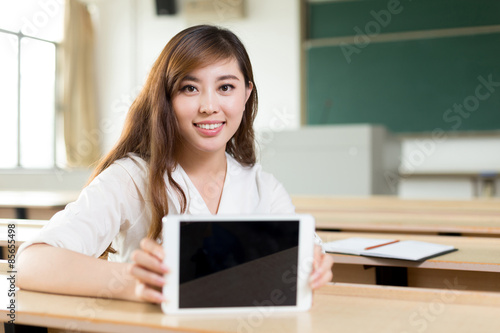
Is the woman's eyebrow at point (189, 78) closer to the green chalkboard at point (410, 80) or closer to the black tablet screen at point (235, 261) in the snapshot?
the black tablet screen at point (235, 261)

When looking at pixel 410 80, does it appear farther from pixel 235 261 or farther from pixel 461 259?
pixel 235 261

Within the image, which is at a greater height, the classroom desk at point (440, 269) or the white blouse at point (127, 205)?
the white blouse at point (127, 205)

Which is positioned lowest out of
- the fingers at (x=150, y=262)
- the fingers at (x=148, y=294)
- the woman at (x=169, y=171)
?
the fingers at (x=148, y=294)

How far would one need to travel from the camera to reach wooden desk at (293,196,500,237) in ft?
6.60

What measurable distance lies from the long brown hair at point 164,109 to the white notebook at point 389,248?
50 centimetres

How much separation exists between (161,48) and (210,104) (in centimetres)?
643

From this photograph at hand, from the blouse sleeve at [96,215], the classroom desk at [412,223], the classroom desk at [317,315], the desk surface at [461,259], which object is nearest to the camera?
the classroom desk at [317,315]

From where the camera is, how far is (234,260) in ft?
2.83

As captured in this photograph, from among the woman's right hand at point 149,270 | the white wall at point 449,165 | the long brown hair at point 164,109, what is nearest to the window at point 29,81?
the white wall at point 449,165

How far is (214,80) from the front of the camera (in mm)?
1284

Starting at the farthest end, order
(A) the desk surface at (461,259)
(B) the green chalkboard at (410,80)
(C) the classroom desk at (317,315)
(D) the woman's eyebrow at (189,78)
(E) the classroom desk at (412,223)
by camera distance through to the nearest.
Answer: (B) the green chalkboard at (410,80)
(E) the classroom desk at (412,223)
(A) the desk surface at (461,259)
(D) the woman's eyebrow at (189,78)
(C) the classroom desk at (317,315)

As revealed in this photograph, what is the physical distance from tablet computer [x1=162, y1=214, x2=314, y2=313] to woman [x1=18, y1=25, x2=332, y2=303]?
0.21 metres

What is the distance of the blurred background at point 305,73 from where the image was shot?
242 inches

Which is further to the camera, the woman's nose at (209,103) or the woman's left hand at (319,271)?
the woman's nose at (209,103)
